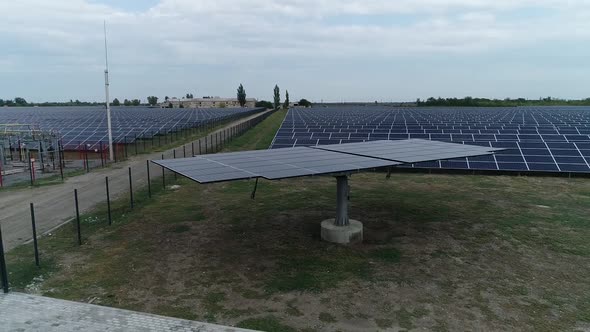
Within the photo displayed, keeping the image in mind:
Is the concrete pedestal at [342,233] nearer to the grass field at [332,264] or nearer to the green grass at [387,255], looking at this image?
the grass field at [332,264]

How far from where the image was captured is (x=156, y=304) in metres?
9.20

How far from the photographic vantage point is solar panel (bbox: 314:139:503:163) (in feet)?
44.7

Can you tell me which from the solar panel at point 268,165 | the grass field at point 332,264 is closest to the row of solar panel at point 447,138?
the grass field at point 332,264

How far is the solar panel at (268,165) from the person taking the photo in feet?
35.4

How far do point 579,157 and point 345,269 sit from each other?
870 inches

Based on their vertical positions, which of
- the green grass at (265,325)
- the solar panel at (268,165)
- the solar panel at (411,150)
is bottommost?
the green grass at (265,325)

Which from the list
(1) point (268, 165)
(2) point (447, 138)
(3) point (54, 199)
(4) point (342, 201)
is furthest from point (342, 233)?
Result: (2) point (447, 138)

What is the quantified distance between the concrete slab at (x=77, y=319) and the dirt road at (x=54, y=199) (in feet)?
15.4

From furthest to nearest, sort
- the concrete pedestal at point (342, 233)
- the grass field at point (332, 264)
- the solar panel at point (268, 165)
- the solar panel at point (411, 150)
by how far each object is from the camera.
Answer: the solar panel at point (411, 150), the concrete pedestal at point (342, 233), the solar panel at point (268, 165), the grass field at point (332, 264)

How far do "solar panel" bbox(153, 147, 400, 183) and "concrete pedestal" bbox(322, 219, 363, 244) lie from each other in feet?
6.99

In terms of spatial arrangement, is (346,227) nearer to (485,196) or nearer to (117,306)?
(117,306)

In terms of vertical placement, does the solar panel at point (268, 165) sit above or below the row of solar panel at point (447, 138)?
above

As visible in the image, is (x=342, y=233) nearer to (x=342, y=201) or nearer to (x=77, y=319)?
(x=342, y=201)

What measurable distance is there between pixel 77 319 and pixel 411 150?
11.9 m
